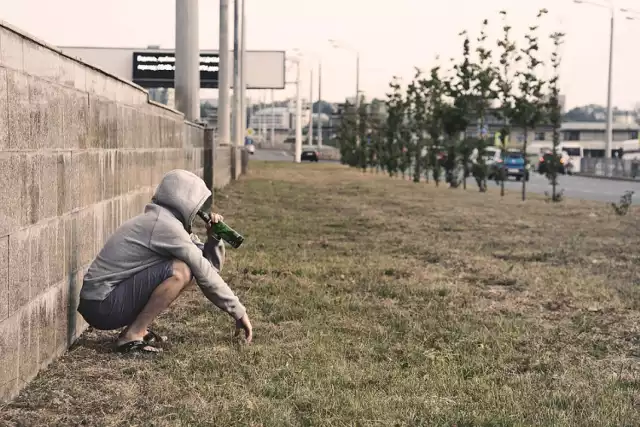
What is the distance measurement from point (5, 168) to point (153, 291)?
65.3 inches

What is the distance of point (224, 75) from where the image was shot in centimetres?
3300

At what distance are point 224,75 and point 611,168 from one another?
26705mm

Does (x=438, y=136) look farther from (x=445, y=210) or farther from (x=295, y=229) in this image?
(x=295, y=229)

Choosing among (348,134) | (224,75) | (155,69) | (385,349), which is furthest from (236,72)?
(385,349)

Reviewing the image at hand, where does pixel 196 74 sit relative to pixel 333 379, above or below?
above

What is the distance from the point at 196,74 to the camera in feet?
58.7

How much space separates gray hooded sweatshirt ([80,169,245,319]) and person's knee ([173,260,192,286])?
0.03 m

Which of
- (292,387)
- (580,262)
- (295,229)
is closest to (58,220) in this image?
(292,387)

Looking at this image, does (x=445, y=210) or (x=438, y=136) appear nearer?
(x=445, y=210)

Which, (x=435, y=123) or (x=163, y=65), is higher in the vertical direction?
(x=163, y=65)

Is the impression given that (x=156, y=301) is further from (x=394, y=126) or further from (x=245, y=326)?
(x=394, y=126)

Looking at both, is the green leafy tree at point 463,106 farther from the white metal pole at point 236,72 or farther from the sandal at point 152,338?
the sandal at point 152,338

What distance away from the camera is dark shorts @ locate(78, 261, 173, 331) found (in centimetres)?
593

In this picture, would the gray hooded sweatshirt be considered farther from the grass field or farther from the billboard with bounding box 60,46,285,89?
the billboard with bounding box 60,46,285,89
